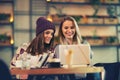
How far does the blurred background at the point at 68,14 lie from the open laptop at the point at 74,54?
274 cm

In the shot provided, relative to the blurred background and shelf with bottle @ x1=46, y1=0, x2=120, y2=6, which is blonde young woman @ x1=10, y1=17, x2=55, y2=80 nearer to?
the blurred background

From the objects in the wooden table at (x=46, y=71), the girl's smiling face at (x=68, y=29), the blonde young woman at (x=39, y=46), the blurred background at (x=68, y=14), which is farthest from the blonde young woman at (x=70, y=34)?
the blurred background at (x=68, y=14)

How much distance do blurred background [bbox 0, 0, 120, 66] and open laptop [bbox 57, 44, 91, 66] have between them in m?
2.74

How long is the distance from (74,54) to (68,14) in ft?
10.1

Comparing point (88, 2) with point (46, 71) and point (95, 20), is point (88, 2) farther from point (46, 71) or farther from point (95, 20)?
point (46, 71)


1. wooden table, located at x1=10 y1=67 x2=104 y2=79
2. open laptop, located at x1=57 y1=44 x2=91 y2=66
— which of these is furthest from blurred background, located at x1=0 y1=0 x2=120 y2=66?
wooden table, located at x1=10 y1=67 x2=104 y2=79

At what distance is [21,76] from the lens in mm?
2391

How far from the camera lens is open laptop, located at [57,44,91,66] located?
2.65 meters

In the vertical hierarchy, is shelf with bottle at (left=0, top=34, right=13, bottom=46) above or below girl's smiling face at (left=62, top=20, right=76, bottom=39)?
below

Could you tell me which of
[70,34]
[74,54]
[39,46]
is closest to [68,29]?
[70,34]

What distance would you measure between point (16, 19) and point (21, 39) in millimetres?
373

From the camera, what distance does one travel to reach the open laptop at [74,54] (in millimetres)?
2651

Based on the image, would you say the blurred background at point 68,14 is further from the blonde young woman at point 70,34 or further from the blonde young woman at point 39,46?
the blonde young woman at point 39,46

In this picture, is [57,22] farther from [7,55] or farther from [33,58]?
[33,58]
